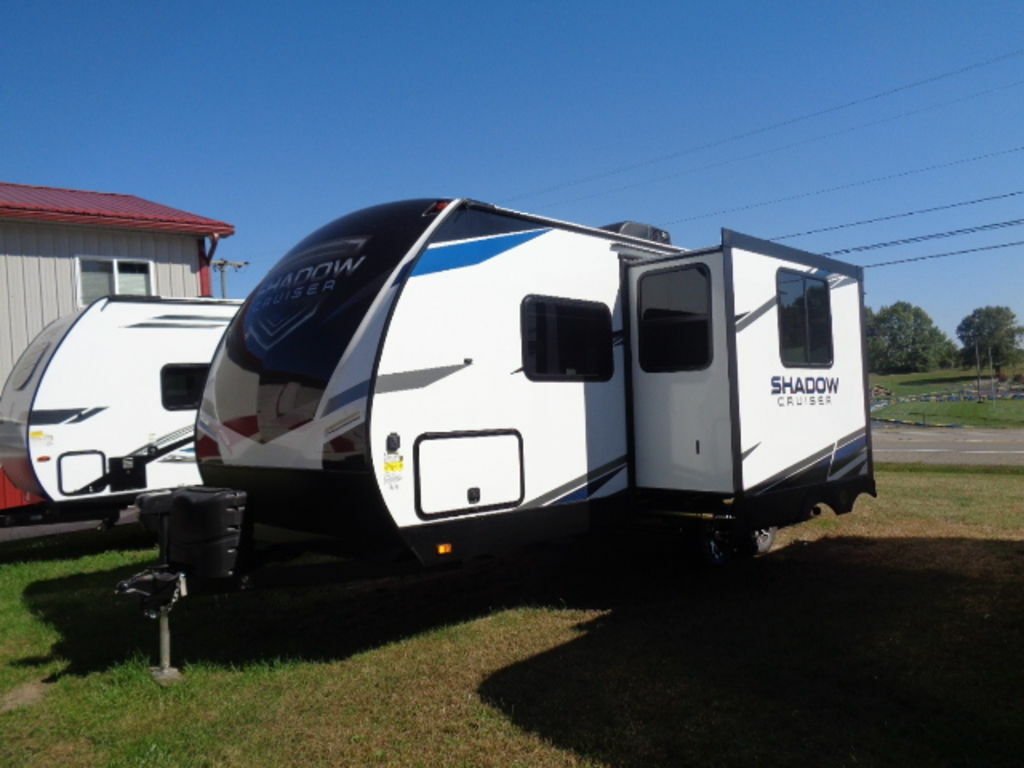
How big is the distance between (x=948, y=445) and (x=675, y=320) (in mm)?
21881

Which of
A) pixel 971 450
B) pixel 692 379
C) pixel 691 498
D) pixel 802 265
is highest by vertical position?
pixel 802 265

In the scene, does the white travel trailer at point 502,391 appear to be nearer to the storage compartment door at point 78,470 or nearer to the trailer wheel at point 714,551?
the trailer wheel at point 714,551

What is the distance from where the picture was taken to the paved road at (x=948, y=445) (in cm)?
1994

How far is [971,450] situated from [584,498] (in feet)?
67.4

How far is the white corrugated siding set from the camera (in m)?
13.4

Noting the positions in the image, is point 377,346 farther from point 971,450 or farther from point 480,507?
point 971,450

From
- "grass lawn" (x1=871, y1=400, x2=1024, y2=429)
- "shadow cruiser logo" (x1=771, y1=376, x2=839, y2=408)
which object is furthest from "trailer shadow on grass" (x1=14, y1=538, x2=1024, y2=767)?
"grass lawn" (x1=871, y1=400, x2=1024, y2=429)

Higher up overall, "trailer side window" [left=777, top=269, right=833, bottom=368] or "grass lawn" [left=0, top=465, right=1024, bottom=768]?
"trailer side window" [left=777, top=269, right=833, bottom=368]

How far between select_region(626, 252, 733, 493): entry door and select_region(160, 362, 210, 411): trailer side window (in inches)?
202

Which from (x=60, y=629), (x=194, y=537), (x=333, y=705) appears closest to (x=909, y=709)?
(x=333, y=705)

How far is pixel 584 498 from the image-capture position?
6047 millimetres

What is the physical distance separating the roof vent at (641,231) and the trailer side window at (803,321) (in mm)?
1175

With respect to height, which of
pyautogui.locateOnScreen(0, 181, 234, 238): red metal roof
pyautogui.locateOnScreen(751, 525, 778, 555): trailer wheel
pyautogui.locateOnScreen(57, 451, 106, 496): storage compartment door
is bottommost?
pyautogui.locateOnScreen(751, 525, 778, 555): trailer wheel

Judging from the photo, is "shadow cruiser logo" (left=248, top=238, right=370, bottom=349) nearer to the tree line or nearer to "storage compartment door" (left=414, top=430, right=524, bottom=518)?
"storage compartment door" (left=414, top=430, right=524, bottom=518)
